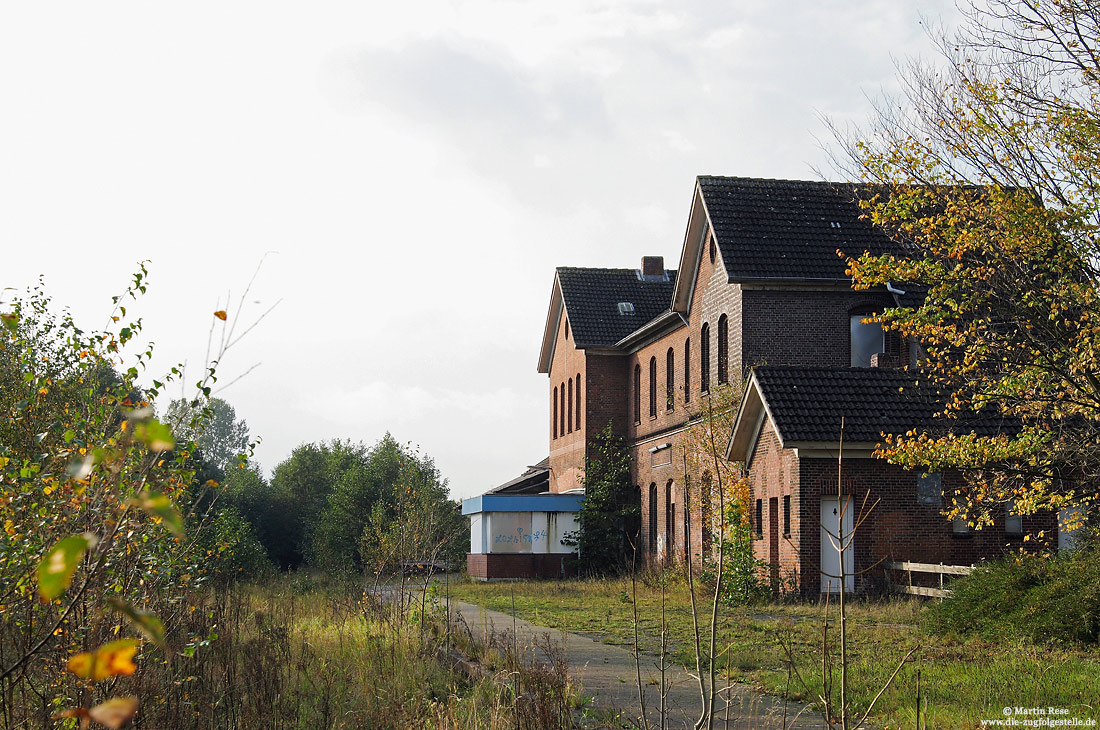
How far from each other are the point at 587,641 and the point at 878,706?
279 inches

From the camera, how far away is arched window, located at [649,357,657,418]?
36756mm

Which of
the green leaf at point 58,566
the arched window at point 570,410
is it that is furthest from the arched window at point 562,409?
the green leaf at point 58,566

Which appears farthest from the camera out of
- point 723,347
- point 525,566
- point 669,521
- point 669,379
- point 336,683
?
point 525,566

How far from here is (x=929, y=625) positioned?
50.1 ft

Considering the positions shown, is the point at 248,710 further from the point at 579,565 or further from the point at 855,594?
the point at 579,565

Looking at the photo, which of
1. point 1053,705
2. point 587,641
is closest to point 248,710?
point 1053,705

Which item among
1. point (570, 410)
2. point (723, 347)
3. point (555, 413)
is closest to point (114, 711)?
point (723, 347)

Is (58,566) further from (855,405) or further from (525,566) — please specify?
(525,566)

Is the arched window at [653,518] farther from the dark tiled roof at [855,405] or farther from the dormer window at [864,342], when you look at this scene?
the dark tiled roof at [855,405]

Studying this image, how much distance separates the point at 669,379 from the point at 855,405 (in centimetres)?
1177

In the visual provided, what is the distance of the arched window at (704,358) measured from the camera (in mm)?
31375

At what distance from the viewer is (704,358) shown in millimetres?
31625

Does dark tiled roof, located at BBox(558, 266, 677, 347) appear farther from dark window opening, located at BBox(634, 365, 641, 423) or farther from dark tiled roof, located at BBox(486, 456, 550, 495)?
dark tiled roof, located at BBox(486, 456, 550, 495)

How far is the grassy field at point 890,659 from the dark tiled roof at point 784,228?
9.83 m
